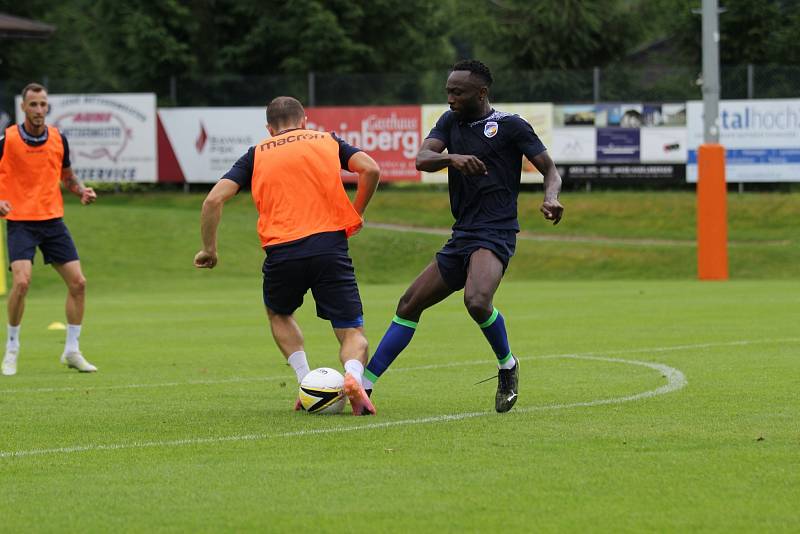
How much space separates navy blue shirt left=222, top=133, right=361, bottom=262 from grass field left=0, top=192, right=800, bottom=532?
3.24ft

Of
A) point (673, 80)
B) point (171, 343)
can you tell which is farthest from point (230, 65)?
point (171, 343)

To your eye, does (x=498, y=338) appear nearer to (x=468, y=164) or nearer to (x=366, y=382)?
(x=366, y=382)

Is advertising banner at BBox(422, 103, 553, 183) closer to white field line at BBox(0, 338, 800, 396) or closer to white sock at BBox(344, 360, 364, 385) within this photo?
white field line at BBox(0, 338, 800, 396)

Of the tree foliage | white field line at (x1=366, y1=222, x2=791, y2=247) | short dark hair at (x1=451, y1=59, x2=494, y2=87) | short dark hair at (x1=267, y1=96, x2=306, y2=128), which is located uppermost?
the tree foliage

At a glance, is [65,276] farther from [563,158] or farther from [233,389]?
[563,158]

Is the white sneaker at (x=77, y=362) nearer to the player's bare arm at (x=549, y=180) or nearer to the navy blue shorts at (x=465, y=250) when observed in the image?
the navy blue shorts at (x=465, y=250)

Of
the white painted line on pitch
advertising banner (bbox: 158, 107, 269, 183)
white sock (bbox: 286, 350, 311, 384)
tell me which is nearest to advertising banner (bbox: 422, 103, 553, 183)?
advertising banner (bbox: 158, 107, 269, 183)

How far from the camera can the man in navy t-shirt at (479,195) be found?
899 centimetres

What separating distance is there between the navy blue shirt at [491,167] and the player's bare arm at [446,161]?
0.60 ft

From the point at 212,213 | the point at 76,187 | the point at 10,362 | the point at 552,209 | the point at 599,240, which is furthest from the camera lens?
the point at 599,240

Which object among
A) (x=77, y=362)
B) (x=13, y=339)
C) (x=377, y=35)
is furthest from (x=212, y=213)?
(x=377, y=35)

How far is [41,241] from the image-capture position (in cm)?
1289

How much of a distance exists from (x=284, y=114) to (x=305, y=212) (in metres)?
0.63

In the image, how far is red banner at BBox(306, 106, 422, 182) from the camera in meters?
37.6
